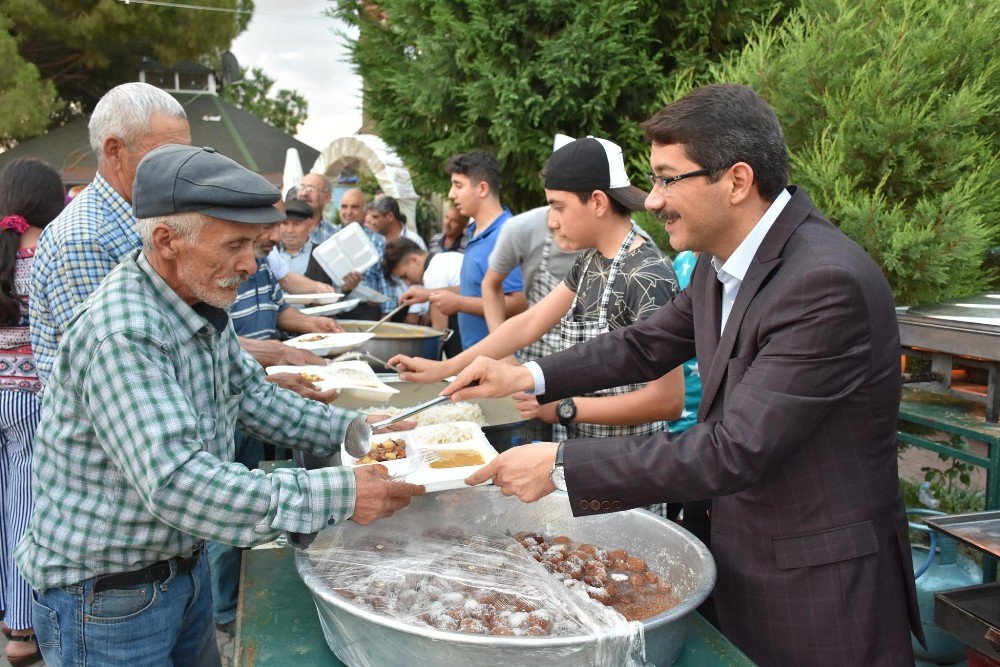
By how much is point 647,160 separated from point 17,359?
411 cm

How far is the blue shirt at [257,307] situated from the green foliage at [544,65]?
276 centimetres

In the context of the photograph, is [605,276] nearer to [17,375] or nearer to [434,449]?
[434,449]

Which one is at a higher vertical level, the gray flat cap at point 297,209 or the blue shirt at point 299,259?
the gray flat cap at point 297,209

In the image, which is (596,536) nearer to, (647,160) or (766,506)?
(766,506)

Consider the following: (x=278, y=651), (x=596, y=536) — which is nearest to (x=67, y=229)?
(x=278, y=651)

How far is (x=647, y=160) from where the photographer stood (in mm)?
5676

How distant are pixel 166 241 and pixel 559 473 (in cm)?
94

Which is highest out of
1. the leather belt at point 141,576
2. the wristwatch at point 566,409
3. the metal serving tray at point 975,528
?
the wristwatch at point 566,409

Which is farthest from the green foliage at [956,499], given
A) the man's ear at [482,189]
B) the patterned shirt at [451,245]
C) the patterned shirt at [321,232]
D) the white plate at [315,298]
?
the patterned shirt at [321,232]

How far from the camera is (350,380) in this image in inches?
129

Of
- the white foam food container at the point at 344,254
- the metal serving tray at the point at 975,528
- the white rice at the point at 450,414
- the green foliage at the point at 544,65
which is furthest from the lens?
the white foam food container at the point at 344,254

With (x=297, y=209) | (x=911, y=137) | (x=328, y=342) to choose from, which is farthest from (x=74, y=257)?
(x=297, y=209)

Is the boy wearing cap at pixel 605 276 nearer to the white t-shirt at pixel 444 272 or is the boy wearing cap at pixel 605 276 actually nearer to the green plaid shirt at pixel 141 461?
the green plaid shirt at pixel 141 461

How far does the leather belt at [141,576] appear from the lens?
163 cm
